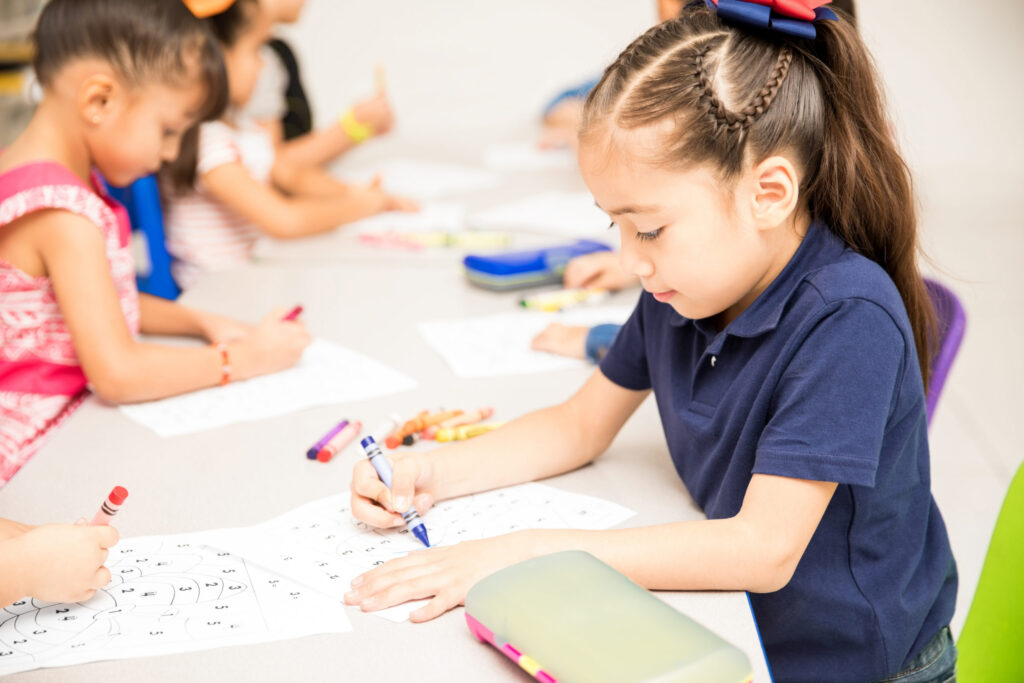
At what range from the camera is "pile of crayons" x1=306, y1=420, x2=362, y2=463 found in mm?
1010

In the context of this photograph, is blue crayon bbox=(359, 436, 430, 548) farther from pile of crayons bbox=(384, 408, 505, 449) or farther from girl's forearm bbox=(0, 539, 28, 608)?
girl's forearm bbox=(0, 539, 28, 608)

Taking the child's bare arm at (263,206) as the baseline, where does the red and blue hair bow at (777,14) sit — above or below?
above

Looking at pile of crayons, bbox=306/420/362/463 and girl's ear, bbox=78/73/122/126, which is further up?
girl's ear, bbox=78/73/122/126

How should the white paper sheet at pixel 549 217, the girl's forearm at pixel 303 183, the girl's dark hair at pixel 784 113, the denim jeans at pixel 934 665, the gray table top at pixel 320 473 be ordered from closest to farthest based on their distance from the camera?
1. the gray table top at pixel 320 473
2. the girl's dark hair at pixel 784 113
3. the denim jeans at pixel 934 665
4. the white paper sheet at pixel 549 217
5. the girl's forearm at pixel 303 183

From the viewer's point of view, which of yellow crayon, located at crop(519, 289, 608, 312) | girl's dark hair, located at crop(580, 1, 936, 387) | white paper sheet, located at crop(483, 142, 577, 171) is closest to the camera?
girl's dark hair, located at crop(580, 1, 936, 387)

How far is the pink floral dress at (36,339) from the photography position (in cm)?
118

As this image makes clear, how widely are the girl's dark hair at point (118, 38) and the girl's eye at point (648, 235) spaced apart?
0.78 m

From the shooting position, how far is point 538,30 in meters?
3.06

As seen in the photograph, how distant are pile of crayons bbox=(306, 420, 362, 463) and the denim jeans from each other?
1.97ft

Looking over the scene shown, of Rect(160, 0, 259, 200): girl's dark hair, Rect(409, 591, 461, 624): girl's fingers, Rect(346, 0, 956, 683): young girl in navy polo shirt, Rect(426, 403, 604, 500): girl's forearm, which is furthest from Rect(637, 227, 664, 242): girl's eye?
Rect(160, 0, 259, 200): girl's dark hair

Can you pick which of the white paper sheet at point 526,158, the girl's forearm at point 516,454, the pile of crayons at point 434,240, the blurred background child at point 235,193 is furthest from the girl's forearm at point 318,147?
the girl's forearm at point 516,454

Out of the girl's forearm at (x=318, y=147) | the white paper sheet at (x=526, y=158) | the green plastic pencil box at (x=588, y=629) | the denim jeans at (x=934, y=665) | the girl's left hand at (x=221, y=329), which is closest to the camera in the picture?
the green plastic pencil box at (x=588, y=629)

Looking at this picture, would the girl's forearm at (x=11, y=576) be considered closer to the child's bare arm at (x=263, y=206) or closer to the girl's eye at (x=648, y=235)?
the girl's eye at (x=648, y=235)

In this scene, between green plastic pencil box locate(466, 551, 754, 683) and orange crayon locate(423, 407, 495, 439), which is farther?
orange crayon locate(423, 407, 495, 439)
